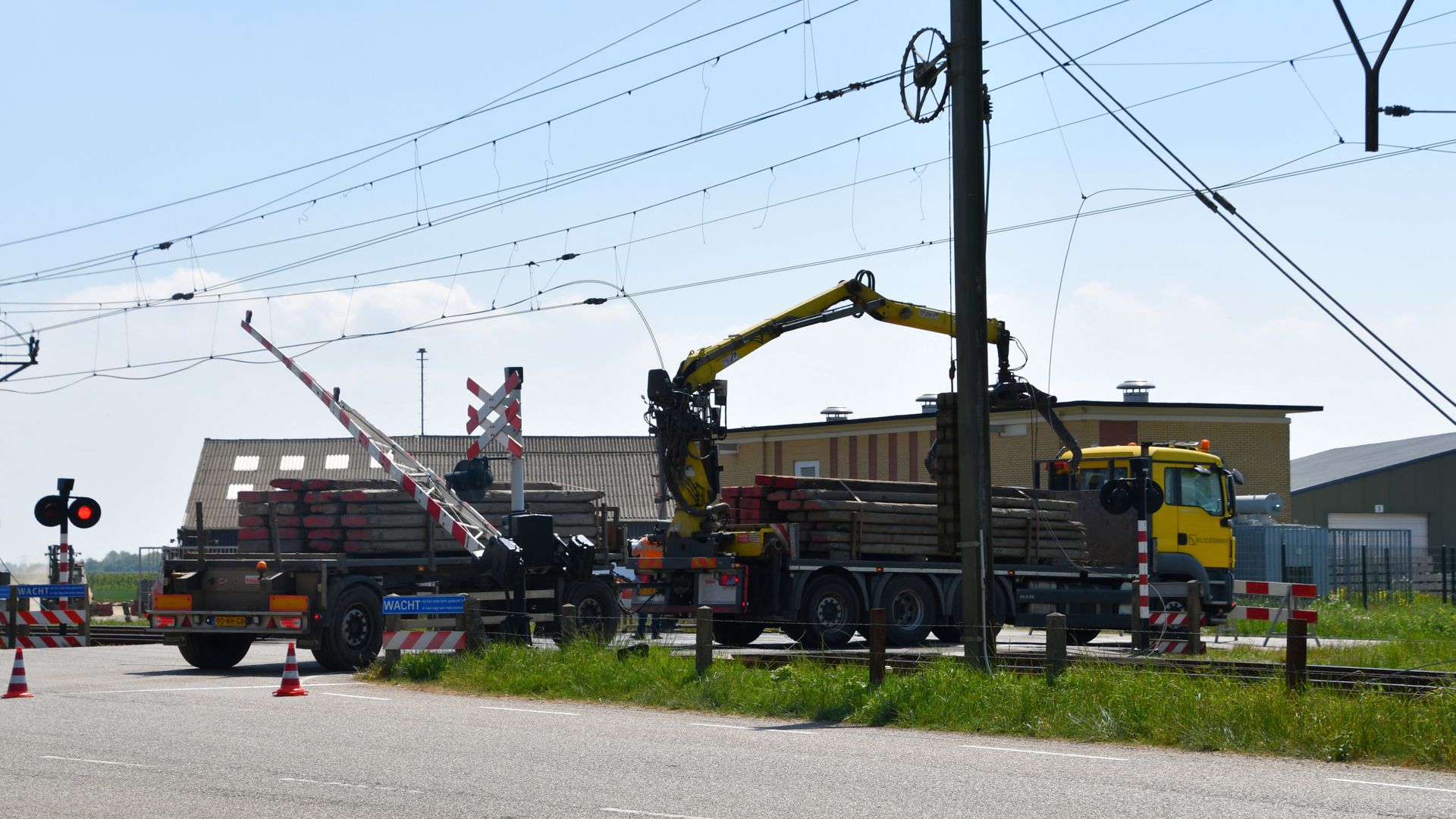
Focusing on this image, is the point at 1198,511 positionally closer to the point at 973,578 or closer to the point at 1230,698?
the point at 973,578

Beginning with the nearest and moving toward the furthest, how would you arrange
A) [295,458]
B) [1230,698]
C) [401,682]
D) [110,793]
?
[110,793], [1230,698], [401,682], [295,458]

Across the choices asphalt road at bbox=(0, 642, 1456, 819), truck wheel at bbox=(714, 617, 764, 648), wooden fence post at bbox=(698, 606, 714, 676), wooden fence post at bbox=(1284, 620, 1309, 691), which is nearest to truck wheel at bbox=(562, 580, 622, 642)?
truck wheel at bbox=(714, 617, 764, 648)

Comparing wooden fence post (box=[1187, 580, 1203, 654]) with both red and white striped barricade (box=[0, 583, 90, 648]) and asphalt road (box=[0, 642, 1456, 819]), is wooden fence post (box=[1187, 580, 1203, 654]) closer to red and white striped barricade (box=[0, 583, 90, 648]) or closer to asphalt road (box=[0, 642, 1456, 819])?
asphalt road (box=[0, 642, 1456, 819])

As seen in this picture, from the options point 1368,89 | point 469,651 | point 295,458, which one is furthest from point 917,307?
point 295,458

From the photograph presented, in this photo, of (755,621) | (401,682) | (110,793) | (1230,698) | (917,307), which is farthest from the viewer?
(917,307)

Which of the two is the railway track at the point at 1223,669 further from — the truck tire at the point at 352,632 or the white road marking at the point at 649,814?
the white road marking at the point at 649,814

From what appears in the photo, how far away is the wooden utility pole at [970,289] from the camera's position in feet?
52.4

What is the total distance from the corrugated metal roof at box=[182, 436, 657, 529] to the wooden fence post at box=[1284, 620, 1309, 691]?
57579 millimetres

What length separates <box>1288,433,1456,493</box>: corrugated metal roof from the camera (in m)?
55.4

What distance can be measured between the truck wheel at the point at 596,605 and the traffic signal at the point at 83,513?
707 centimetres

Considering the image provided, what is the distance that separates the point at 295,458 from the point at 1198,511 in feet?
186

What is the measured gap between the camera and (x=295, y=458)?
75.1 meters

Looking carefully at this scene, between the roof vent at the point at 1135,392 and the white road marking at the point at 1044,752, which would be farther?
the roof vent at the point at 1135,392

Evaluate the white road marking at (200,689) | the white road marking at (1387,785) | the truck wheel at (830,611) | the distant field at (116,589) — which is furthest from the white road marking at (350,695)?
the distant field at (116,589)
